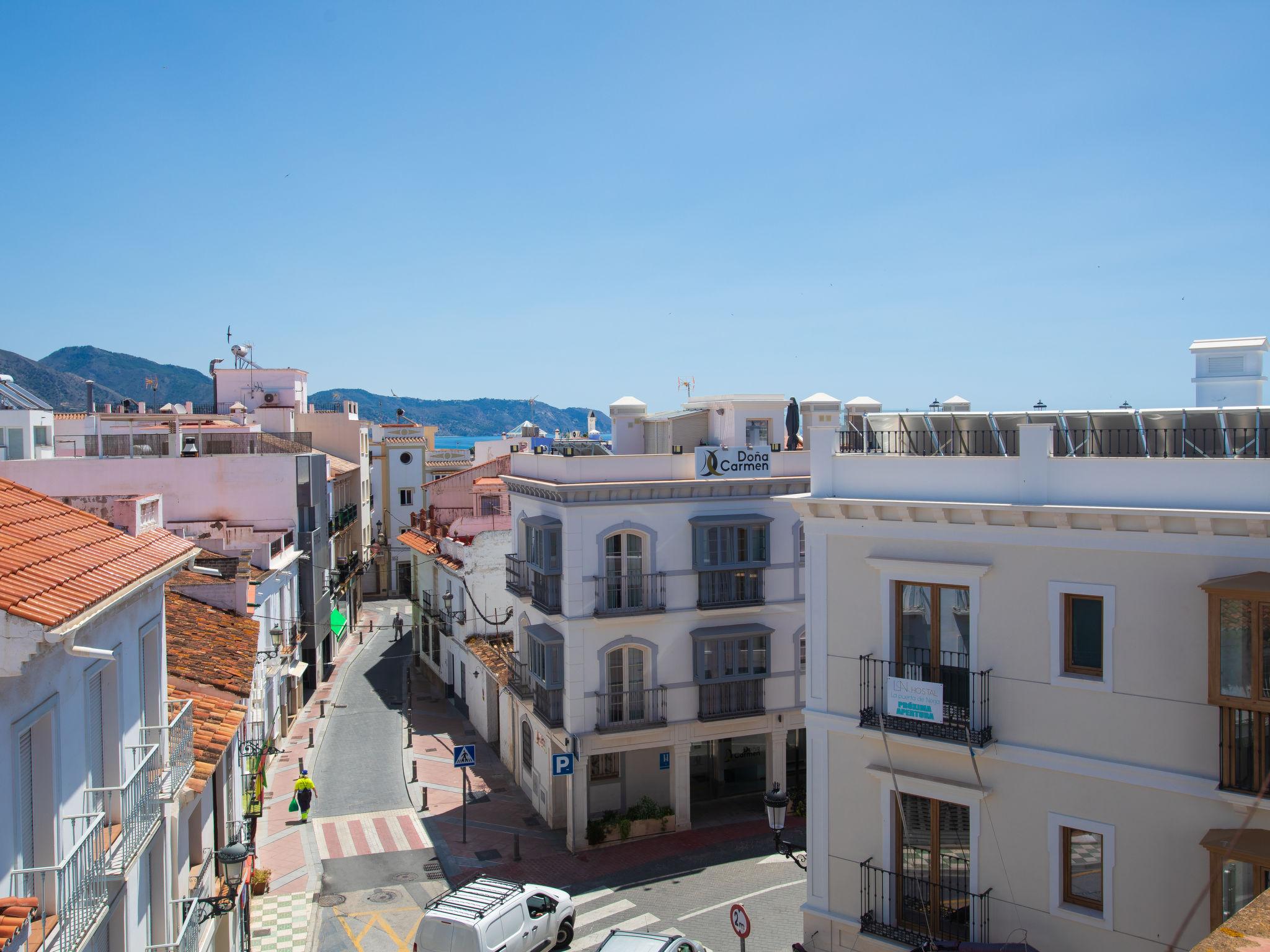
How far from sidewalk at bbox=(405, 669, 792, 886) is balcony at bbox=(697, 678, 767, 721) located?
133 inches

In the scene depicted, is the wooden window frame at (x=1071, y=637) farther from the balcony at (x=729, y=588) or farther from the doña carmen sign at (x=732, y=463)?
the doña carmen sign at (x=732, y=463)

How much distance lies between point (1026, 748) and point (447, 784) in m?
23.8

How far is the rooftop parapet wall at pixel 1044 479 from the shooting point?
41.3ft

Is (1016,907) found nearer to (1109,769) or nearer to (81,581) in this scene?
(1109,769)

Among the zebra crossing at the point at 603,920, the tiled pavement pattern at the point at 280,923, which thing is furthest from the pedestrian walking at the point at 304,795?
the zebra crossing at the point at 603,920

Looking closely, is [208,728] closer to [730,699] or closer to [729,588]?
[729,588]

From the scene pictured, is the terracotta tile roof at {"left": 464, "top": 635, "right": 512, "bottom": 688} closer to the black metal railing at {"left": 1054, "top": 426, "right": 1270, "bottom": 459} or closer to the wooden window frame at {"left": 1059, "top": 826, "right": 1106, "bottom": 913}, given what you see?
the wooden window frame at {"left": 1059, "top": 826, "right": 1106, "bottom": 913}

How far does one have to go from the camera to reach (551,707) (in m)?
28.4

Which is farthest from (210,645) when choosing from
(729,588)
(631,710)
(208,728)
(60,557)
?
(729,588)

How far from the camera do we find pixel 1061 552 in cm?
1381

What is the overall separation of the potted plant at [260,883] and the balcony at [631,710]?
9442mm

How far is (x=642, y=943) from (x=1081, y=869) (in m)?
8.47

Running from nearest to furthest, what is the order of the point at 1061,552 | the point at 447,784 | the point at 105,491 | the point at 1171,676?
the point at 1171,676, the point at 1061,552, the point at 447,784, the point at 105,491

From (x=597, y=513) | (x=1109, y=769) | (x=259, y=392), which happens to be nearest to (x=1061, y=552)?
(x=1109, y=769)
